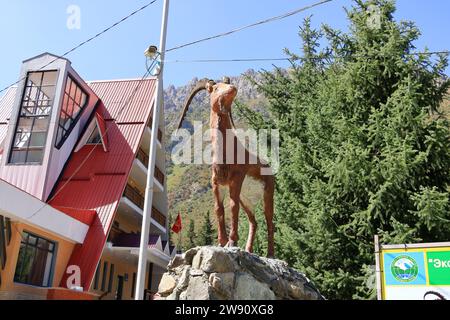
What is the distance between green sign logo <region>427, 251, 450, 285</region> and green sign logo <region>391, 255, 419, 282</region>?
10.4 inches

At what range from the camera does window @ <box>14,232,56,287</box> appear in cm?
1516

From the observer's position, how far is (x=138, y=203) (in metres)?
23.6

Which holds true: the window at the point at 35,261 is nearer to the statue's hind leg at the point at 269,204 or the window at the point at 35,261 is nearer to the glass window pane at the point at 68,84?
the glass window pane at the point at 68,84

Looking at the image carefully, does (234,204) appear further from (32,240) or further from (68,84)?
(68,84)

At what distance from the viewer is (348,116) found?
16094 millimetres

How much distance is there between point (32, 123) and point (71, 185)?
328 cm

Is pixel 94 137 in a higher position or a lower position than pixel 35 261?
higher

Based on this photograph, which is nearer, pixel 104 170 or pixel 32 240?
pixel 32 240

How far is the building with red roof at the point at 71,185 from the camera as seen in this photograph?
50.0 feet

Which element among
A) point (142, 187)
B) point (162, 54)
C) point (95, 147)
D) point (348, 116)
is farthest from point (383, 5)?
point (142, 187)

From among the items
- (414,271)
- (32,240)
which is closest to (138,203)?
(32,240)
